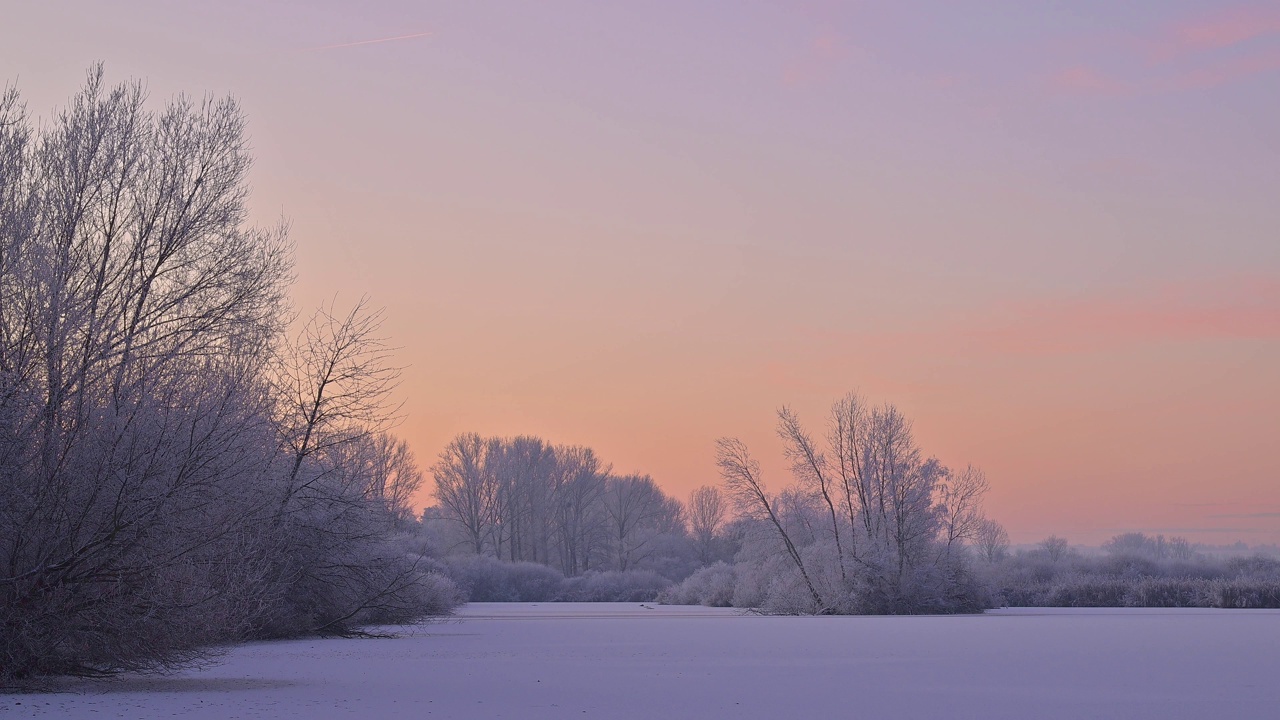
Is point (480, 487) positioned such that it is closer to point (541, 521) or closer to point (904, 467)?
point (541, 521)

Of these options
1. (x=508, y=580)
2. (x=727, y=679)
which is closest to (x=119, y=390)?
(x=727, y=679)

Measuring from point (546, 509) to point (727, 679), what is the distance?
204 ft

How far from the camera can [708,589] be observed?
45.3m

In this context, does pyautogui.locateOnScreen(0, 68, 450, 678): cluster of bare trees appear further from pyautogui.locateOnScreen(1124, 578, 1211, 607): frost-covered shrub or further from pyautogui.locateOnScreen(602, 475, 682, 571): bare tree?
pyautogui.locateOnScreen(602, 475, 682, 571): bare tree

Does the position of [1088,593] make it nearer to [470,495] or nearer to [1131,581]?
[1131,581]

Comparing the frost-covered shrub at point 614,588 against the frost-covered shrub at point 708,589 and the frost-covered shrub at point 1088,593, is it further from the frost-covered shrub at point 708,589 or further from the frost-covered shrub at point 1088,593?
the frost-covered shrub at point 1088,593

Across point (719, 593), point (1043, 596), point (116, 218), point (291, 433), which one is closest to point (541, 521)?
point (719, 593)

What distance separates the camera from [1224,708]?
9.45 metres

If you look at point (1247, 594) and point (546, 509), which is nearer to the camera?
point (1247, 594)

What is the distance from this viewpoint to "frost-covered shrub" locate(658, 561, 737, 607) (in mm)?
43938

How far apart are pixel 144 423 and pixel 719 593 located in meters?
35.2

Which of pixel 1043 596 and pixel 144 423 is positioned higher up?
pixel 144 423

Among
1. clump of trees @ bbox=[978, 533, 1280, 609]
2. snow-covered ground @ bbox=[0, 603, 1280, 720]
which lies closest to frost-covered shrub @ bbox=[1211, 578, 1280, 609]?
clump of trees @ bbox=[978, 533, 1280, 609]

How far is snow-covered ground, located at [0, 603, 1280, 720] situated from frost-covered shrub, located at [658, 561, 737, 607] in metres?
22.9
